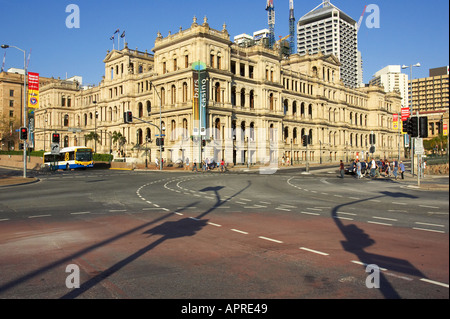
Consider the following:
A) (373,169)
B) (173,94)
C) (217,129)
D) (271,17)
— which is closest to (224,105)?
(217,129)

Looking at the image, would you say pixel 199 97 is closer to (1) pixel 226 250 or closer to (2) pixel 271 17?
(1) pixel 226 250

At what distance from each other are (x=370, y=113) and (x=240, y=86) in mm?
59823

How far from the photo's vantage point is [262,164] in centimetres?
6519

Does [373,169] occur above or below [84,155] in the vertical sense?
below

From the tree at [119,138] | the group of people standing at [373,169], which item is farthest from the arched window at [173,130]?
the group of people standing at [373,169]

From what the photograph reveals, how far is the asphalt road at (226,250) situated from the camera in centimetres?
573

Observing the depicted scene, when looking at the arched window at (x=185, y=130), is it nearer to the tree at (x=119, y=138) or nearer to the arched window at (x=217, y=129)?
the arched window at (x=217, y=129)

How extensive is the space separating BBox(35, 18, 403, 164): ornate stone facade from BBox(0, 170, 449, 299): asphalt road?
40459mm

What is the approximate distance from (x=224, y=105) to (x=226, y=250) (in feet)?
174

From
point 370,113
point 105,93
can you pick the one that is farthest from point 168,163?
point 370,113

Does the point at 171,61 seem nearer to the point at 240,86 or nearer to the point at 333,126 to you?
the point at 240,86

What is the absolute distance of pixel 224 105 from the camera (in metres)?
60.1

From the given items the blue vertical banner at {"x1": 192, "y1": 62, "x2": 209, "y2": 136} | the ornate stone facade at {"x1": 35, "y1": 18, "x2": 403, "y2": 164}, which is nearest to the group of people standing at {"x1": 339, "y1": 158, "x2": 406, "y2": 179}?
the blue vertical banner at {"x1": 192, "y1": 62, "x2": 209, "y2": 136}

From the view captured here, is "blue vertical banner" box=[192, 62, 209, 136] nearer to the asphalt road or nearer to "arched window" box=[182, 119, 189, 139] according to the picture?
"arched window" box=[182, 119, 189, 139]
